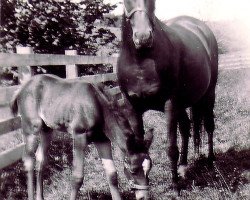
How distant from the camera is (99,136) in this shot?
3.92 metres

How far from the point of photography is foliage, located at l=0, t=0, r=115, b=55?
7.62 meters

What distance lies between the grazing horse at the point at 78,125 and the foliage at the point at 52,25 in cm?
353

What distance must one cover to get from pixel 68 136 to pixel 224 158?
95.9 inches

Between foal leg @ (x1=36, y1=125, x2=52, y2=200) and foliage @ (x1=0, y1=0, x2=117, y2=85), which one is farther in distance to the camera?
foliage @ (x1=0, y1=0, x2=117, y2=85)

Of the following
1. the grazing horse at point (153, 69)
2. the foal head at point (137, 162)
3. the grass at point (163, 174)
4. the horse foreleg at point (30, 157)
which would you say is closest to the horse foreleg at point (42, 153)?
the horse foreleg at point (30, 157)

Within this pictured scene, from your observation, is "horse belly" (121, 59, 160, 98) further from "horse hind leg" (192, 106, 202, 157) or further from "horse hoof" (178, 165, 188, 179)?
"horse hind leg" (192, 106, 202, 157)

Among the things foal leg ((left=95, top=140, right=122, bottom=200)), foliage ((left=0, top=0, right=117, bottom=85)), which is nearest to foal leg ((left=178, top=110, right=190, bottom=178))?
foal leg ((left=95, top=140, right=122, bottom=200))

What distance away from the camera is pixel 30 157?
13.8ft

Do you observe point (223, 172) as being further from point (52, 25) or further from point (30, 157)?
point (52, 25)

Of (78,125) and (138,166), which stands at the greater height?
(78,125)

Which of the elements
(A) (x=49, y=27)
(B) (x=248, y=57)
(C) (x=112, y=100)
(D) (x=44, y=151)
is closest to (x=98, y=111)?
(C) (x=112, y=100)

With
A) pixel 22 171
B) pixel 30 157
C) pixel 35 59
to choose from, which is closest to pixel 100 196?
pixel 30 157

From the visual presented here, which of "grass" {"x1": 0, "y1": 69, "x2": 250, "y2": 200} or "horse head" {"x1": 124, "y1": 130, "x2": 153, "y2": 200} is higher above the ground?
"horse head" {"x1": 124, "y1": 130, "x2": 153, "y2": 200}

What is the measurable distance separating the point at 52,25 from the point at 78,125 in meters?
4.65
